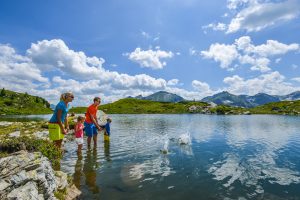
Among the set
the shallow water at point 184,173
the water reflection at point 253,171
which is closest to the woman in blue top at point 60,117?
the shallow water at point 184,173

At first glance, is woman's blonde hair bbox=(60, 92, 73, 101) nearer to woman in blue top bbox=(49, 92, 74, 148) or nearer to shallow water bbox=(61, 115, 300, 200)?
woman in blue top bbox=(49, 92, 74, 148)

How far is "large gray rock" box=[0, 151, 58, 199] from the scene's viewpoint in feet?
28.1

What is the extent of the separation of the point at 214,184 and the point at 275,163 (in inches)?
313

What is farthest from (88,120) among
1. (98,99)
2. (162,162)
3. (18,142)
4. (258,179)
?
(258,179)

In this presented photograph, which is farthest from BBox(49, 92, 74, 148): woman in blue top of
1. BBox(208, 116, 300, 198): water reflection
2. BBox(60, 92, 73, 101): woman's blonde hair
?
BBox(208, 116, 300, 198): water reflection

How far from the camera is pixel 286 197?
1174 centimetres

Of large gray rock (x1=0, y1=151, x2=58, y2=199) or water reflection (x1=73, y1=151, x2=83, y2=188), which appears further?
water reflection (x1=73, y1=151, x2=83, y2=188)

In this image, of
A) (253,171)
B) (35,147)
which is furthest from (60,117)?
(253,171)

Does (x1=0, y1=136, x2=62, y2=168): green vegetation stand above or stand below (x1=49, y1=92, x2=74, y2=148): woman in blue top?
below

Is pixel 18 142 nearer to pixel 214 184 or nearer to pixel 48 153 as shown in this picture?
pixel 48 153

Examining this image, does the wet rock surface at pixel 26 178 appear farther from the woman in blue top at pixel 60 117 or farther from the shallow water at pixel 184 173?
the woman in blue top at pixel 60 117

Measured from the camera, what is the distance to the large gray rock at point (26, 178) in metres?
8.57

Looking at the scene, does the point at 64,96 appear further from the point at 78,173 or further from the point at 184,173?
the point at 184,173

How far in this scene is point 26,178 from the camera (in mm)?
9227
